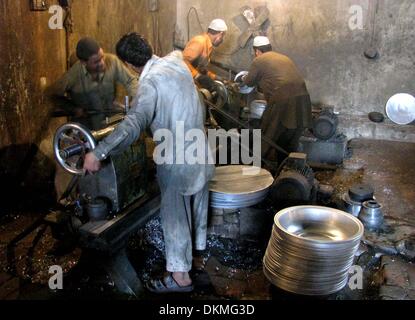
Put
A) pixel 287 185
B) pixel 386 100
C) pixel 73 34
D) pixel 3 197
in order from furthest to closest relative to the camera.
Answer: pixel 386 100, pixel 73 34, pixel 3 197, pixel 287 185

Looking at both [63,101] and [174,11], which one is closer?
[63,101]

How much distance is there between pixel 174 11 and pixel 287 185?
6588mm

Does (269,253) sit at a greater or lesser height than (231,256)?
greater

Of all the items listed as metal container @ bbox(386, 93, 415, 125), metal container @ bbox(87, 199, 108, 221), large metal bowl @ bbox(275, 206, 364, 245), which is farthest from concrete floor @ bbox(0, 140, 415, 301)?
metal container @ bbox(386, 93, 415, 125)

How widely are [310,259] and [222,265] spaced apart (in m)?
1.27

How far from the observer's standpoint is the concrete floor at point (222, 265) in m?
3.96

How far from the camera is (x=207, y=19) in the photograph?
9820mm

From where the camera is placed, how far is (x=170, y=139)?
3.75 meters

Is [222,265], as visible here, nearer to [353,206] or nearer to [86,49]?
[353,206]

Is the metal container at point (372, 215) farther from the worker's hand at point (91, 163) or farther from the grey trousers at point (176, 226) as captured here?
the worker's hand at point (91, 163)

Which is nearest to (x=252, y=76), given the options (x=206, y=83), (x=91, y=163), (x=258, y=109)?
(x=258, y=109)

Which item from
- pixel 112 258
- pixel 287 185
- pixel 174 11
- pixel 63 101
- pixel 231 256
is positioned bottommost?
pixel 231 256
